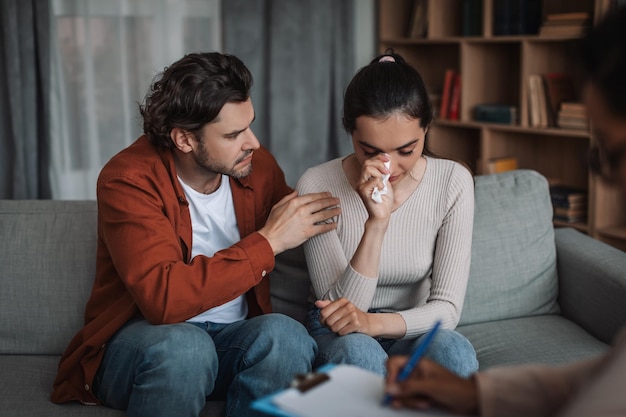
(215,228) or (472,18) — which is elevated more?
(472,18)

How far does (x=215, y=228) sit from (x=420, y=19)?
2.65m

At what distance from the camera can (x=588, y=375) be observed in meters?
1.12

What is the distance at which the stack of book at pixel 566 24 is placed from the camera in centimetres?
335

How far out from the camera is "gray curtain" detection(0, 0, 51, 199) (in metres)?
3.58

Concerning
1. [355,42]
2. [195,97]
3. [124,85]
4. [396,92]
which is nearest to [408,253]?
[396,92]

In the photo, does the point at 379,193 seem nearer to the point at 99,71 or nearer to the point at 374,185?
the point at 374,185

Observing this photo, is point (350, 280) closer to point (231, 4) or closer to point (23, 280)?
point (23, 280)

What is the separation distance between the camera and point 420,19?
4.30 m

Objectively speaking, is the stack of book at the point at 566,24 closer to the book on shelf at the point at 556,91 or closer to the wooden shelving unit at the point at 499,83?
the wooden shelving unit at the point at 499,83

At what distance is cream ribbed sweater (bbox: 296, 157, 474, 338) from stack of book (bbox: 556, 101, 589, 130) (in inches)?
61.4

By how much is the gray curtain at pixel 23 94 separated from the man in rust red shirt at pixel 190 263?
6.05 ft

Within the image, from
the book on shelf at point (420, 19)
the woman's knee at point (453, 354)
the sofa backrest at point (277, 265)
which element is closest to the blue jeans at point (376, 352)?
the woman's knee at point (453, 354)

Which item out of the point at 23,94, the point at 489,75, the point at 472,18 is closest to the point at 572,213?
the point at 489,75

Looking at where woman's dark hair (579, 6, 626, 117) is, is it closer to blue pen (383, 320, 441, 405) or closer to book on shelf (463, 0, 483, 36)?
blue pen (383, 320, 441, 405)
